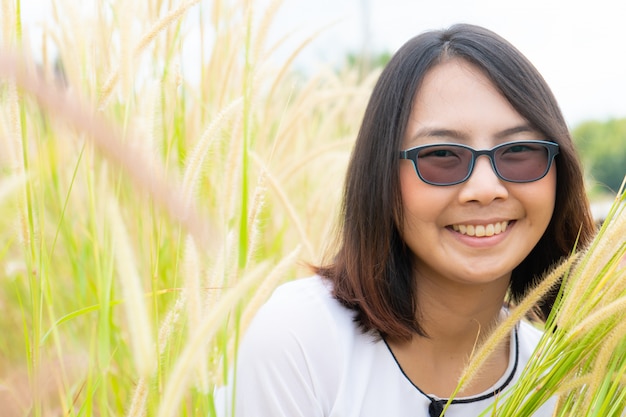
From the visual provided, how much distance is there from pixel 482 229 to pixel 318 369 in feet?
1.66

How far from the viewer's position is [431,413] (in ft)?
6.30

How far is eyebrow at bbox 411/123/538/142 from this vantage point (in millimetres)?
1803

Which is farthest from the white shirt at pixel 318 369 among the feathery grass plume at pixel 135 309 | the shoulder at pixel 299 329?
the feathery grass plume at pixel 135 309

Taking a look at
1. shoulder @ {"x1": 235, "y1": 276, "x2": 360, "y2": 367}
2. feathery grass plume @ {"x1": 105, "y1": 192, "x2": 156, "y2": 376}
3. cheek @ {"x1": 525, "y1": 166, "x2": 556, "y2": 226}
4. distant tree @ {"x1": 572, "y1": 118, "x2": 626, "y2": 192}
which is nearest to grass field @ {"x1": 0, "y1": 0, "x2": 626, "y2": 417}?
feathery grass plume @ {"x1": 105, "y1": 192, "x2": 156, "y2": 376}

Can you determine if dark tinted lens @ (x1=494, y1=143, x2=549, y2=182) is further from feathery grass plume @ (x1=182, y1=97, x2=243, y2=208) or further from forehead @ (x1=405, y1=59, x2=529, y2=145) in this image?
feathery grass plume @ (x1=182, y1=97, x2=243, y2=208)

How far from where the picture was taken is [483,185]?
1.76 m

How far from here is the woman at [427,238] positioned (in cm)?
180

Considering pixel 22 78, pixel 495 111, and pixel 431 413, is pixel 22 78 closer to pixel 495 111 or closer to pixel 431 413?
pixel 495 111

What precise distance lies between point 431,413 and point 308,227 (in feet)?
2.77

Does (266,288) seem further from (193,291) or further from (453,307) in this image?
(453,307)

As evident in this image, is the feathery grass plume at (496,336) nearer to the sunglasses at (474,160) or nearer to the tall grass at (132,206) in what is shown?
the tall grass at (132,206)

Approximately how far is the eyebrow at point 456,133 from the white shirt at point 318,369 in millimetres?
478

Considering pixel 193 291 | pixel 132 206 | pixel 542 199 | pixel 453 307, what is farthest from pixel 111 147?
pixel 453 307

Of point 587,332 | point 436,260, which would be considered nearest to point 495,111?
point 436,260
